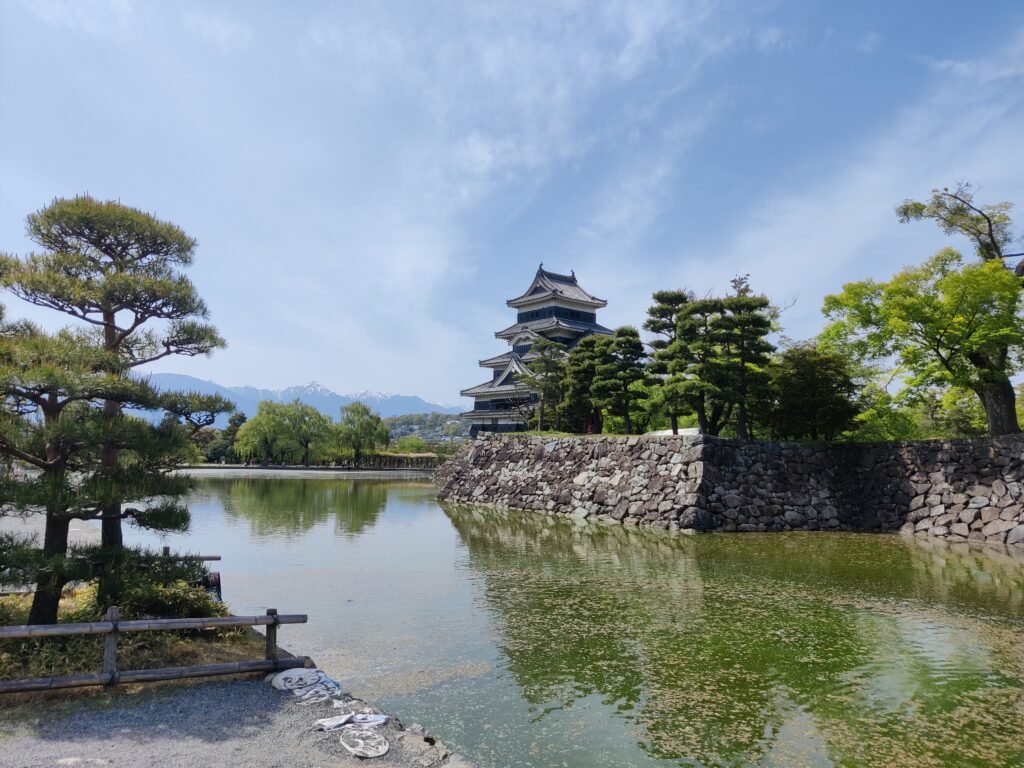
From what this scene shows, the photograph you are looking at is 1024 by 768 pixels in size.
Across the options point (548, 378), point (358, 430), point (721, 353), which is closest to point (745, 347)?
point (721, 353)

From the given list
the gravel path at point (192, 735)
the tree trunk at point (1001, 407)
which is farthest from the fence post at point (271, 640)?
the tree trunk at point (1001, 407)

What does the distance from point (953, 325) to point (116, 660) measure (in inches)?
629

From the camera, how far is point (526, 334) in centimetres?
3562

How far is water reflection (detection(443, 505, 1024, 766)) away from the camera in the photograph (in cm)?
436

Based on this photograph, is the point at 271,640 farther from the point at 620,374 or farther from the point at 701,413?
the point at 620,374


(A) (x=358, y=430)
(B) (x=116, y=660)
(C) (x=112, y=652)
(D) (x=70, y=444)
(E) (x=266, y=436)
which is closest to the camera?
(C) (x=112, y=652)

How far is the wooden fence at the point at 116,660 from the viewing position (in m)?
4.19

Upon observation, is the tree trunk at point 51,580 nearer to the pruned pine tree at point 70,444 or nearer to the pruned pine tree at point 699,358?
the pruned pine tree at point 70,444

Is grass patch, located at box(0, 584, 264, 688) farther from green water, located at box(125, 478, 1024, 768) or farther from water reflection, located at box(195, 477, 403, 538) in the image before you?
water reflection, located at box(195, 477, 403, 538)

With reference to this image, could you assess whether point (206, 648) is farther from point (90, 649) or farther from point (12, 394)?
point (12, 394)

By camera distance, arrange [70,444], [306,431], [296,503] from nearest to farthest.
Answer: [70,444] → [296,503] → [306,431]

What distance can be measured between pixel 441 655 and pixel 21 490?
3.74 m

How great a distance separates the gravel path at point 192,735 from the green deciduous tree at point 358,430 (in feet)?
129

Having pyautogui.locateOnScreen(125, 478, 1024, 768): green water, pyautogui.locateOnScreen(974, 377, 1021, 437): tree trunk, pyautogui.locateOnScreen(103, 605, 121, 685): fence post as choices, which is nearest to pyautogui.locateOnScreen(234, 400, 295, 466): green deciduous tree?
pyautogui.locateOnScreen(125, 478, 1024, 768): green water
